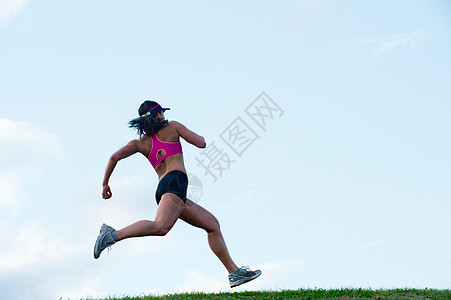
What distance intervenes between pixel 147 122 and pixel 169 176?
86 cm

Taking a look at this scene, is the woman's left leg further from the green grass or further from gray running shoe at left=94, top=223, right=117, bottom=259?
the green grass

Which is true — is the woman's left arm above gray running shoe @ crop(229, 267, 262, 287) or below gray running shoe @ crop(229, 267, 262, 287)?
above

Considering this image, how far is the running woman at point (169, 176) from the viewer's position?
293 inches

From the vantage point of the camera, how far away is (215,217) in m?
8.15

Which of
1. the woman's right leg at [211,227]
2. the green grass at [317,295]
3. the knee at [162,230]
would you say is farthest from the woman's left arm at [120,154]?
the green grass at [317,295]

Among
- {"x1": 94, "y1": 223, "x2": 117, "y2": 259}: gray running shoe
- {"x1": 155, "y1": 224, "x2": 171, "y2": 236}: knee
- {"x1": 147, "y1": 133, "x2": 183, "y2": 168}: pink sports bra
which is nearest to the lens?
{"x1": 94, "y1": 223, "x2": 117, "y2": 259}: gray running shoe

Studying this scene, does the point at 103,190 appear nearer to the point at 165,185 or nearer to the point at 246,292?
the point at 165,185

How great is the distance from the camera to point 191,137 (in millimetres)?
7648

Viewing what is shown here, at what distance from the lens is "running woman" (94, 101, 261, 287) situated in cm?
743

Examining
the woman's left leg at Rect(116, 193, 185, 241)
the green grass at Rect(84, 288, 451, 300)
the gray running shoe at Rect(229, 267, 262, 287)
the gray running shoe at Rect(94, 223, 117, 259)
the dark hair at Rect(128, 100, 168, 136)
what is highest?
the dark hair at Rect(128, 100, 168, 136)

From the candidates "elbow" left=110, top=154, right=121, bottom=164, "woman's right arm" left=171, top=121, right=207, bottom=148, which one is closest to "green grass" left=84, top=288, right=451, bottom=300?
"elbow" left=110, top=154, right=121, bottom=164

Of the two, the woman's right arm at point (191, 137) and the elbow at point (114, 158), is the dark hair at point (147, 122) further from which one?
the elbow at point (114, 158)

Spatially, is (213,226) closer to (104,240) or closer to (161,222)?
(161,222)

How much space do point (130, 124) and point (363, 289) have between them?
4.65 meters
